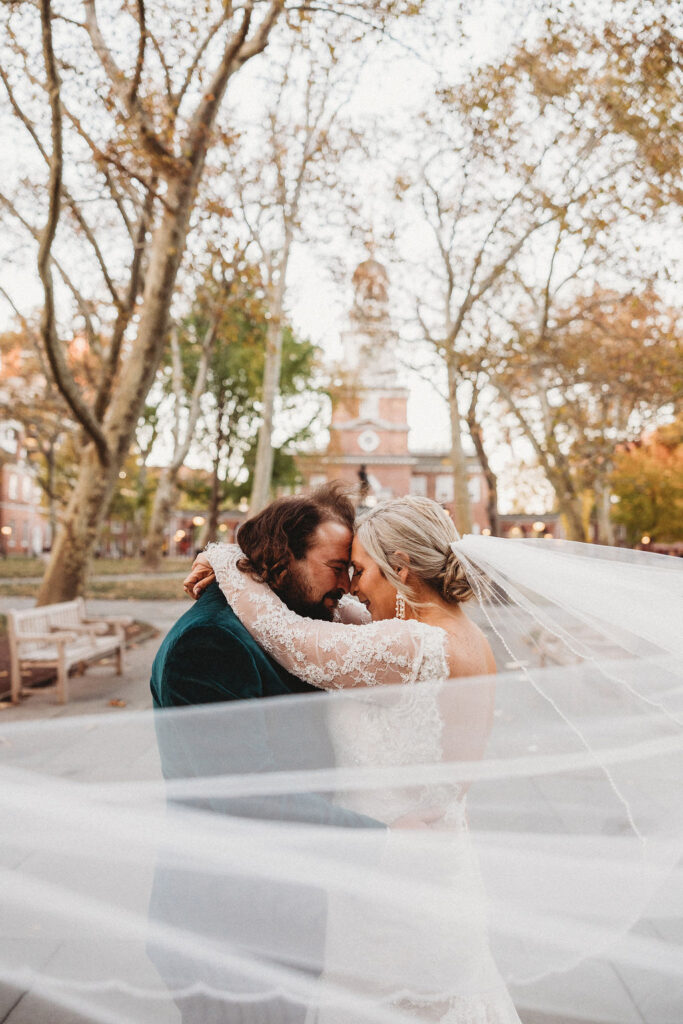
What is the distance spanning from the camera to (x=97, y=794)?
102 inches

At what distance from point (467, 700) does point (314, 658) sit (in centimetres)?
51

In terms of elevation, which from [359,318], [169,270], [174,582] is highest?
[359,318]

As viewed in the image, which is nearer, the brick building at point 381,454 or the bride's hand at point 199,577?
the bride's hand at point 199,577

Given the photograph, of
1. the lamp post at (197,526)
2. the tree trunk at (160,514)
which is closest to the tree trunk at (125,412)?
the tree trunk at (160,514)

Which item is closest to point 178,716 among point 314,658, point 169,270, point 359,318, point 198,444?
point 314,658

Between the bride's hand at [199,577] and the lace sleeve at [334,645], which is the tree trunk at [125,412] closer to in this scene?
the bride's hand at [199,577]

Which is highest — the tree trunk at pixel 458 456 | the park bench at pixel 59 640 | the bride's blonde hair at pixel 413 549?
the tree trunk at pixel 458 456

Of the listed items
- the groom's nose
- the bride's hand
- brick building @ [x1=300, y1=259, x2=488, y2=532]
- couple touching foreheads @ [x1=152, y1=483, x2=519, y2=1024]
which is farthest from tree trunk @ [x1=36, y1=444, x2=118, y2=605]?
brick building @ [x1=300, y1=259, x2=488, y2=532]

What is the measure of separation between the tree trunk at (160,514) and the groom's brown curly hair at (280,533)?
2470 centimetres

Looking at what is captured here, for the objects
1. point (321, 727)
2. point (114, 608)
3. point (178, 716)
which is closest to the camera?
point (178, 716)

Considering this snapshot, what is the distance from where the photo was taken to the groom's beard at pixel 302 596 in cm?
254

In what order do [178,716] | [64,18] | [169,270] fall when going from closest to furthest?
[178,716], [64,18], [169,270]

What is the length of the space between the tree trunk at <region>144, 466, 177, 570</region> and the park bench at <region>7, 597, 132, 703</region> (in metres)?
15.5

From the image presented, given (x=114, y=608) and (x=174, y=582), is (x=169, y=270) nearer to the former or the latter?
(x=114, y=608)
